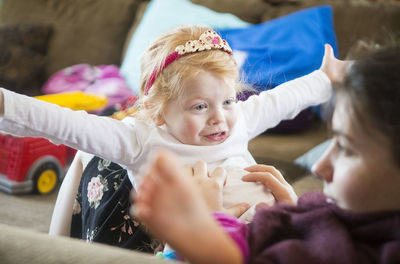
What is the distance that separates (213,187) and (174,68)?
34 cm

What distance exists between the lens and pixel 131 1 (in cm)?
280

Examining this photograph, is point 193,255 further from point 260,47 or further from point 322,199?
point 260,47

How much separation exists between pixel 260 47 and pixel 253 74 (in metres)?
0.62

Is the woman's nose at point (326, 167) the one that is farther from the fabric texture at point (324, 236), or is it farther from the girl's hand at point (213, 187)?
the girl's hand at point (213, 187)

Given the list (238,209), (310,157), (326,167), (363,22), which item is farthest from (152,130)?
(363,22)

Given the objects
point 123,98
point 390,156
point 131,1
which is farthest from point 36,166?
point 390,156

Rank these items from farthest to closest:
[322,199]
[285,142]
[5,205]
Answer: [285,142], [5,205], [322,199]

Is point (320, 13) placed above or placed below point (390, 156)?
below

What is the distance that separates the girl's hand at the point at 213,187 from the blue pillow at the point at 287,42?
0.61 meters

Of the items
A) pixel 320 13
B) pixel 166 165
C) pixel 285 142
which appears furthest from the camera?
pixel 320 13

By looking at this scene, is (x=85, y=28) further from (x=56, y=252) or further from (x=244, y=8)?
(x=56, y=252)

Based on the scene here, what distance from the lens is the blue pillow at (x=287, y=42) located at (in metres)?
1.64

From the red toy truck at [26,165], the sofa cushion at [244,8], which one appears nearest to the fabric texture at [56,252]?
the red toy truck at [26,165]

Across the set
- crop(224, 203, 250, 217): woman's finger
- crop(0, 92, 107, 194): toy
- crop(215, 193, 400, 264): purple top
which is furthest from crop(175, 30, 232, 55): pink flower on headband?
crop(0, 92, 107, 194): toy
